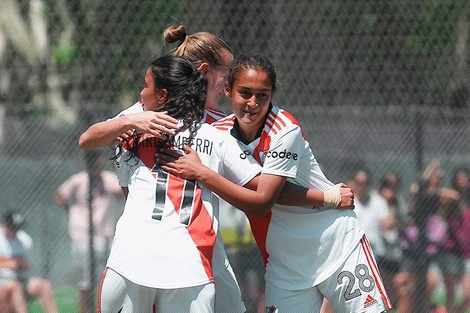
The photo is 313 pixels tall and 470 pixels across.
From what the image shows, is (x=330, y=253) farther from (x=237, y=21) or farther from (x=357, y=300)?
(x=237, y=21)

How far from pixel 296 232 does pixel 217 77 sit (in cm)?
80

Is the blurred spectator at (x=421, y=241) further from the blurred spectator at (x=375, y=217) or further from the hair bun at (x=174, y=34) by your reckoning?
the hair bun at (x=174, y=34)

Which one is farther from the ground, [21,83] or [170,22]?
[170,22]

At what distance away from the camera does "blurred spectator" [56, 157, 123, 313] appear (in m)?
6.26

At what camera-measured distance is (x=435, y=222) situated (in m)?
6.67

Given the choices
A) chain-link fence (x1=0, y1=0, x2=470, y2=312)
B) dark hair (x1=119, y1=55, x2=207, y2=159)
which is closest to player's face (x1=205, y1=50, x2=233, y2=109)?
dark hair (x1=119, y1=55, x2=207, y2=159)

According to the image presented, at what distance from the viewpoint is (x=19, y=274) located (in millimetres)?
6191

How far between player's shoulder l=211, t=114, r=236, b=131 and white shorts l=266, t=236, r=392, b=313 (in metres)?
0.75

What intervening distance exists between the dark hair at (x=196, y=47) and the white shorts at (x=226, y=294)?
35.7 inches

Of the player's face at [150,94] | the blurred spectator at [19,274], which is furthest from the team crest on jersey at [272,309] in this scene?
the blurred spectator at [19,274]

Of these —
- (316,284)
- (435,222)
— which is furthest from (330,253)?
(435,222)

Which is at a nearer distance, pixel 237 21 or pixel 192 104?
pixel 192 104

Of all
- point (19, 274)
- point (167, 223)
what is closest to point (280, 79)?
point (19, 274)

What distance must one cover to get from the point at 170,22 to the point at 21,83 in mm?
1143
